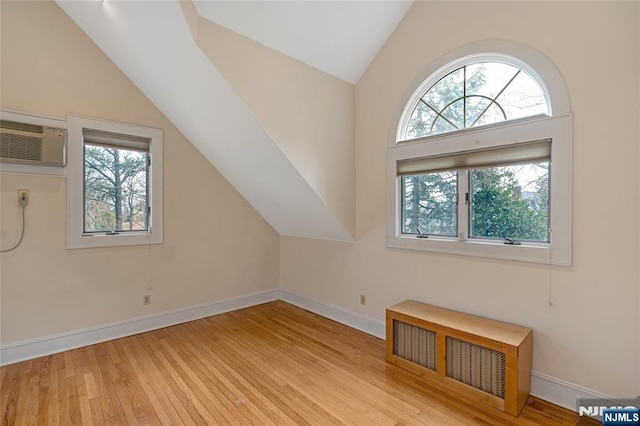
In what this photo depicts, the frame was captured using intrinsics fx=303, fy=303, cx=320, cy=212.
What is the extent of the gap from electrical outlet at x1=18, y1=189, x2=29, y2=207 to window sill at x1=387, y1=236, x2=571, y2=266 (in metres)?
3.21

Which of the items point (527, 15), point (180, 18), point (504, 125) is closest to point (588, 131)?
point (504, 125)

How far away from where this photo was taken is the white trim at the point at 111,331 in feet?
8.36

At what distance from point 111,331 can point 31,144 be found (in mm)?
1837

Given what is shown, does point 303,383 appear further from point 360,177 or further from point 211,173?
point 211,173

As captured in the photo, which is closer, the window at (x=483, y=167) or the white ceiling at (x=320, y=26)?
the window at (x=483, y=167)

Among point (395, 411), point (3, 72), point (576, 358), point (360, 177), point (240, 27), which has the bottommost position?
point (395, 411)

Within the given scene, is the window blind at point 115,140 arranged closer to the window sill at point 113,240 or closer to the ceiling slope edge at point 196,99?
the ceiling slope edge at point 196,99

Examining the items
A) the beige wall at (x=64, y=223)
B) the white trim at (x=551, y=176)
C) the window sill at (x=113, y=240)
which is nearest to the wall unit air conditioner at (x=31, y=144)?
the beige wall at (x=64, y=223)

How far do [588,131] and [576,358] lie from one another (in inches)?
57.4

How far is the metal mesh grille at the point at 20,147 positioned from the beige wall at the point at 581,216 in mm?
3278

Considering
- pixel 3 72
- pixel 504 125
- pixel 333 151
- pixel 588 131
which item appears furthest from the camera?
pixel 333 151

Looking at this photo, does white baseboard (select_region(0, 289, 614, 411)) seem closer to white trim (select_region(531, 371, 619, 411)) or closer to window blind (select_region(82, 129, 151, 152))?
white trim (select_region(531, 371, 619, 411))

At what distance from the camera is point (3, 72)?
2453 millimetres

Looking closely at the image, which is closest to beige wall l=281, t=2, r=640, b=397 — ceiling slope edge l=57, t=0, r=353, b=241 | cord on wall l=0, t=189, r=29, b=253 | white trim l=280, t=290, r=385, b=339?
white trim l=280, t=290, r=385, b=339
